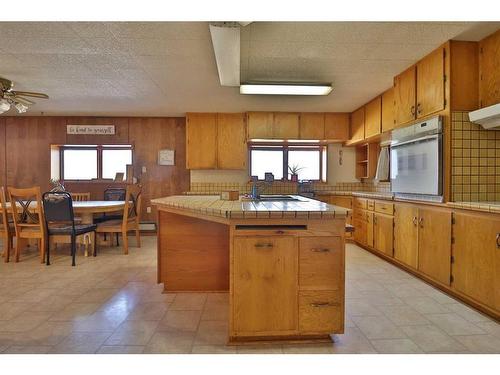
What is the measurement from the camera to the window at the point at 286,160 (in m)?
5.98

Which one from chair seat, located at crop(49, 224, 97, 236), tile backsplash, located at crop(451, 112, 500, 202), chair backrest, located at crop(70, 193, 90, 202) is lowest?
chair seat, located at crop(49, 224, 97, 236)

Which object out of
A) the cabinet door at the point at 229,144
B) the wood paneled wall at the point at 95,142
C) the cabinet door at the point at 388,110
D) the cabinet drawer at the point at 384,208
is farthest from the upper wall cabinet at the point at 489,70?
the wood paneled wall at the point at 95,142

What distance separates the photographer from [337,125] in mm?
5496

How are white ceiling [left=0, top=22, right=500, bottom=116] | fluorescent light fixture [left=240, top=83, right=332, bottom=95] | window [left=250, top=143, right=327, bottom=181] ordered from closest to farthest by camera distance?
1. white ceiling [left=0, top=22, right=500, bottom=116]
2. fluorescent light fixture [left=240, top=83, right=332, bottom=95]
3. window [left=250, top=143, right=327, bottom=181]

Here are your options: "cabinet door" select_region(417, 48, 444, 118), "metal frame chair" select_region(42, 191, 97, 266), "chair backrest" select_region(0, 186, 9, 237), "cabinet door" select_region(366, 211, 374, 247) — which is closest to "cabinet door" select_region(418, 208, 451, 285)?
"cabinet door" select_region(417, 48, 444, 118)

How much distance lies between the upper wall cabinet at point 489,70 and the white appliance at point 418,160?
15.7 inches

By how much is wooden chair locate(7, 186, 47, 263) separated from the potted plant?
3.98m

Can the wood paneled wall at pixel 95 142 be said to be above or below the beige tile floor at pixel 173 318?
above

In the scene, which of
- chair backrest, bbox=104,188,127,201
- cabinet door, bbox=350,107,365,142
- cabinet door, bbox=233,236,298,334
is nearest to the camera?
cabinet door, bbox=233,236,298,334

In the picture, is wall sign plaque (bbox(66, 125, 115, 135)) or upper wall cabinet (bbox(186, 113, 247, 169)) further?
wall sign plaque (bbox(66, 125, 115, 135))

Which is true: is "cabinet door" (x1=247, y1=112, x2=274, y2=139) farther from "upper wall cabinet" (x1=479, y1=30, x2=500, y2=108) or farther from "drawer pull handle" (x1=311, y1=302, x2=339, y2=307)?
"drawer pull handle" (x1=311, y1=302, x2=339, y2=307)

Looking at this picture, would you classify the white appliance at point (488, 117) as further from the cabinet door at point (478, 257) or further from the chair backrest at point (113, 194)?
the chair backrest at point (113, 194)

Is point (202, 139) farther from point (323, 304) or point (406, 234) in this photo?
point (323, 304)

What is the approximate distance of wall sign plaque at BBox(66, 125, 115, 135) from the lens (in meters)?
5.87
